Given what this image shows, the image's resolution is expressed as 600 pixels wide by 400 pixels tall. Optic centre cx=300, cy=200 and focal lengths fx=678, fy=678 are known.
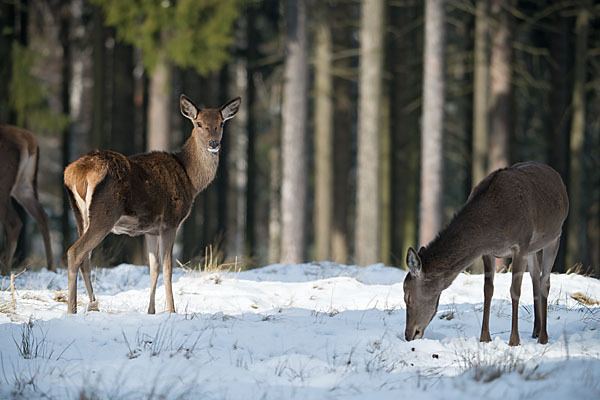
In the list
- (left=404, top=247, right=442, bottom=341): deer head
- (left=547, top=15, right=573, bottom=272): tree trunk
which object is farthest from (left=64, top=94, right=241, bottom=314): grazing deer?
(left=547, top=15, right=573, bottom=272): tree trunk

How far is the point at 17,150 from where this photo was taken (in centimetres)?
1025

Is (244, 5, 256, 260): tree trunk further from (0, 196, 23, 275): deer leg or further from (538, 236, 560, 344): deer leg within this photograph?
(538, 236, 560, 344): deer leg

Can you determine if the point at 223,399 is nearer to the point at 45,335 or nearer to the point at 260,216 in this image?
the point at 45,335

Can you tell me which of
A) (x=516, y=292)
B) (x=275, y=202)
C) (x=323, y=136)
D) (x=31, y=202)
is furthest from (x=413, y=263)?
(x=275, y=202)

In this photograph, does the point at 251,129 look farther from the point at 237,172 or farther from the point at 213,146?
the point at 213,146

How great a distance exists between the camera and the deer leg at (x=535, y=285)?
6.69 meters

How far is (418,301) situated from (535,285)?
1273mm

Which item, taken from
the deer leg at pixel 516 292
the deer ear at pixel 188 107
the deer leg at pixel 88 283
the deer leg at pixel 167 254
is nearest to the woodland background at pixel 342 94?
the deer ear at pixel 188 107

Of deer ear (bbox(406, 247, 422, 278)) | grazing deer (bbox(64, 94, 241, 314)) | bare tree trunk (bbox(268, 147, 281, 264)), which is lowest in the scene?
bare tree trunk (bbox(268, 147, 281, 264))

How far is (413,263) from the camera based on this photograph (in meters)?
6.33

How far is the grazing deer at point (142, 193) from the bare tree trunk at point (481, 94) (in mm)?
9186

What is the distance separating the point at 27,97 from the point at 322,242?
332 inches

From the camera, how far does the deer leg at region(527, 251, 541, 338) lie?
6.69m

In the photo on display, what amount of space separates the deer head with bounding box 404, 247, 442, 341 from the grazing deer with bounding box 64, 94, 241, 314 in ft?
8.13
